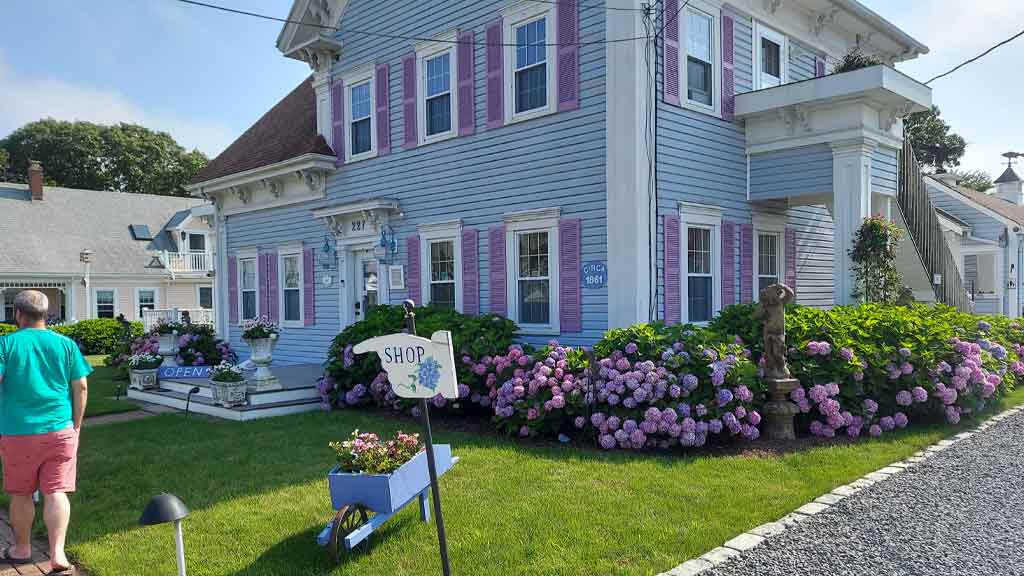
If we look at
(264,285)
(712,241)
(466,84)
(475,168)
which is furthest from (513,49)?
(264,285)

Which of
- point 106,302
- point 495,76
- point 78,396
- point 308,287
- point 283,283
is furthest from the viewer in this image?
point 106,302

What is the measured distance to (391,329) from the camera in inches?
420

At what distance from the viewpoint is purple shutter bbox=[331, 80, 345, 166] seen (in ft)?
45.4

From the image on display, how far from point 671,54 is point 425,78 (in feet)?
14.5

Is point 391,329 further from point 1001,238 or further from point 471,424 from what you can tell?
point 1001,238

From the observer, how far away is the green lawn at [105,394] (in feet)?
37.0

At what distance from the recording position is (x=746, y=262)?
11336 mm

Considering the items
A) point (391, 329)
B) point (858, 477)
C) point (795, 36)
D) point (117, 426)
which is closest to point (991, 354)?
point (858, 477)

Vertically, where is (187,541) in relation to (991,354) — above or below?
below

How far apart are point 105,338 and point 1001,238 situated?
30.3m

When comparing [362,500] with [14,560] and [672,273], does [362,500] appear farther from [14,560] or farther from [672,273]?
[672,273]

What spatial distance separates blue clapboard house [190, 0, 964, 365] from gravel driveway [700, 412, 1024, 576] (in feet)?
13.8

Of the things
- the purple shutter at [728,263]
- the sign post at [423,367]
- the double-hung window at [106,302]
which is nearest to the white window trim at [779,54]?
the purple shutter at [728,263]

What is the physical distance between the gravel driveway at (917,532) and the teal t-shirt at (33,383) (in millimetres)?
4413
